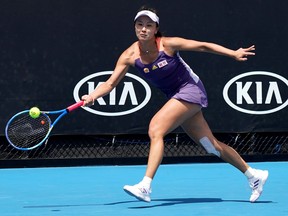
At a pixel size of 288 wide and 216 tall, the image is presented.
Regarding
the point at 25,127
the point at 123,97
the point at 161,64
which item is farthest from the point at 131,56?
the point at 123,97

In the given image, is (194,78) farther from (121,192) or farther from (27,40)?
(27,40)

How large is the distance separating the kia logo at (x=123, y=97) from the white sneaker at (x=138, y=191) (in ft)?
10.0

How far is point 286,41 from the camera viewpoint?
8.70 meters

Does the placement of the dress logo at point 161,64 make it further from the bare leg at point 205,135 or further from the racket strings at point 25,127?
the racket strings at point 25,127

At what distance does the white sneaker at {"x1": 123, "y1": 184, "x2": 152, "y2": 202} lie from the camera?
5.34 m

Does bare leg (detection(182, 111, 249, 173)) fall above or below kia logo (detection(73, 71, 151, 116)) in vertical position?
below

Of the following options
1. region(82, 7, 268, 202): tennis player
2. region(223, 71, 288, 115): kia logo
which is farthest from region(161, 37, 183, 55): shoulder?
region(223, 71, 288, 115): kia logo

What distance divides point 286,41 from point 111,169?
90.8 inches

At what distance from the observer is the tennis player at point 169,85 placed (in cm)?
568

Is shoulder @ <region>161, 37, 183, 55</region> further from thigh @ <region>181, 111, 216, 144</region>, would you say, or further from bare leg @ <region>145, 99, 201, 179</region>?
thigh @ <region>181, 111, 216, 144</region>

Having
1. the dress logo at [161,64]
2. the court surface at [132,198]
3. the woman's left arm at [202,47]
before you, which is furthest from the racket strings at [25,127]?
the woman's left arm at [202,47]

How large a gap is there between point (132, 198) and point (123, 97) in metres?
2.39

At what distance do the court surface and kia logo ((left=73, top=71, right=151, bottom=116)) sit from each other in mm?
602

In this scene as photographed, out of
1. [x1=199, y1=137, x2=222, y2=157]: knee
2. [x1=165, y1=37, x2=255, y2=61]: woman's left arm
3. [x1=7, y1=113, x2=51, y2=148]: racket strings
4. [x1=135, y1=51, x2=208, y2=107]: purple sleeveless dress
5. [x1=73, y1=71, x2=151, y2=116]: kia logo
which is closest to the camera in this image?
[x1=165, y1=37, x2=255, y2=61]: woman's left arm
